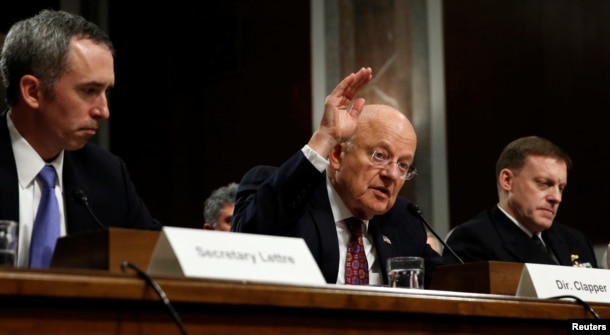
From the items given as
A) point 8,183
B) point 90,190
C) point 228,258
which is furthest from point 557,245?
point 228,258

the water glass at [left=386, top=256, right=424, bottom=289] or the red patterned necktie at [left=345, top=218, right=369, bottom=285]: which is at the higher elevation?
the water glass at [left=386, top=256, right=424, bottom=289]

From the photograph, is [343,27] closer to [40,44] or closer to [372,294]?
[40,44]

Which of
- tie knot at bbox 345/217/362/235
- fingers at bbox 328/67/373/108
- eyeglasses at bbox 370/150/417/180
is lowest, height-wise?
tie knot at bbox 345/217/362/235

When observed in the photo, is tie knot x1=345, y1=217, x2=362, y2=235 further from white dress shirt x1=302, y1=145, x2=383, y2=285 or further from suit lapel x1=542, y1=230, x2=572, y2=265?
suit lapel x1=542, y1=230, x2=572, y2=265

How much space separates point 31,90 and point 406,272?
3.79 feet

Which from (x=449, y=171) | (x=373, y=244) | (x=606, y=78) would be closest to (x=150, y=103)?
(x=449, y=171)

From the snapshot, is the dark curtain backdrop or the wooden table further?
the dark curtain backdrop

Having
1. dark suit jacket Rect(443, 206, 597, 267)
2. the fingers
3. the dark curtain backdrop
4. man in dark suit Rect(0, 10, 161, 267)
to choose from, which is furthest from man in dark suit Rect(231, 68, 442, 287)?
the dark curtain backdrop

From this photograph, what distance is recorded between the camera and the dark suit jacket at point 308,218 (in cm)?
281

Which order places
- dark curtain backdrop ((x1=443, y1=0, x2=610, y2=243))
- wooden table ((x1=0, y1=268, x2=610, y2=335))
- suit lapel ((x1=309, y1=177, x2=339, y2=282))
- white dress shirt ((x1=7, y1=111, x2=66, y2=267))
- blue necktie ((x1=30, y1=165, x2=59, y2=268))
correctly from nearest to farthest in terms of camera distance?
wooden table ((x1=0, y1=268, x2=610, y2=335)) → blue necktie ((x1=30, y1=165, x2=59, y2=268)) → white dress shirt ((x1=7, y1=111, x2=66, y2=267)) → suit lapel ((x1=309, y1=177, x2=339, y2=282)) → dark curtain backdrop ((x1=443, y1=0, x2=610, y2=243))

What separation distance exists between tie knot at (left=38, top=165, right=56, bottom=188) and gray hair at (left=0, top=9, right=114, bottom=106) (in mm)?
212

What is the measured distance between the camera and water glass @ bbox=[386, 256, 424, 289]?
2.64m

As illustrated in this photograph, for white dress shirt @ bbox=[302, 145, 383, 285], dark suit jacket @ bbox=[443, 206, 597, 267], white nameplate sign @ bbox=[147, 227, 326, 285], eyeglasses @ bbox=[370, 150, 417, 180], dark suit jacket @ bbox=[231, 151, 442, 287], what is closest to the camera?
white nameplate sign @ bbox=[147, 227, 326, 285]

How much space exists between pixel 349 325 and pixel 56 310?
622mm
